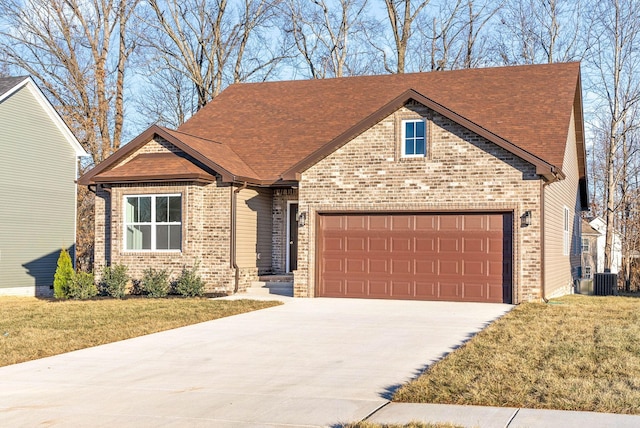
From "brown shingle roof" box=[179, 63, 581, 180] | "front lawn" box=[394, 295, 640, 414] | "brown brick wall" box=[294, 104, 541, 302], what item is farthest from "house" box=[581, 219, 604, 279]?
"front lawn" box=[394, 295, 640, 414]

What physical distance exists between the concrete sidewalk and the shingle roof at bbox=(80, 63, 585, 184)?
11.6 m

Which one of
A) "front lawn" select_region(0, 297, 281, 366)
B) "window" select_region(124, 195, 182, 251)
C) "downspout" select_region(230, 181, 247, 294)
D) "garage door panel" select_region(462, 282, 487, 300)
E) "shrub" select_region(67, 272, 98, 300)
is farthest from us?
"window" select_region(124, 195, 182, 251)

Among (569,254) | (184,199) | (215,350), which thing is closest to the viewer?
(215,350)

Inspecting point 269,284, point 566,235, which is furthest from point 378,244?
point 566,235

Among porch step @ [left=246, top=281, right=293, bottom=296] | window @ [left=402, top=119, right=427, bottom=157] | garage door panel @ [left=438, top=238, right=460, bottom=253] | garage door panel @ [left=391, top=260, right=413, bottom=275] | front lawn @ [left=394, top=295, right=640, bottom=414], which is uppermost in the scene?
window @ [left=402, top=119, right=427, bottom=157]

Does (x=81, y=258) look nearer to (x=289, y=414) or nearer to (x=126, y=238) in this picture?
(x=126, y=238)

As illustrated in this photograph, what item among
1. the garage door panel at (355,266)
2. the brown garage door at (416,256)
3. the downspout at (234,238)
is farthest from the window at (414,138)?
the downspout at (234,238)

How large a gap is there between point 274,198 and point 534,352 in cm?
1402

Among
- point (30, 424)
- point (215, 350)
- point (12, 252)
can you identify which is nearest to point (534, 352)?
point (215, 350)

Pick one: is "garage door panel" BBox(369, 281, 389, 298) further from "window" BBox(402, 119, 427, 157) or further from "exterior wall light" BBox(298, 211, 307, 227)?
"window" BBox(402, 119, 427, 157)

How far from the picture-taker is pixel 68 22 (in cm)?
3541

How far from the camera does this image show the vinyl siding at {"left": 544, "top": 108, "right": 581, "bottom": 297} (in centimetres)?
2067

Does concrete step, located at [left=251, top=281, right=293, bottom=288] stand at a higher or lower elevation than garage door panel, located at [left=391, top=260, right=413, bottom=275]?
lower

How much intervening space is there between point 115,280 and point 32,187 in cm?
872
